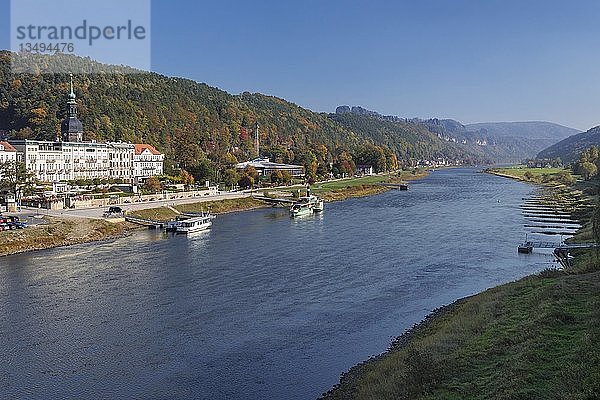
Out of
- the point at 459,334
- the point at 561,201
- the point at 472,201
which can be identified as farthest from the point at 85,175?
the point at 459,334

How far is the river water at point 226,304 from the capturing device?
36.7 ft

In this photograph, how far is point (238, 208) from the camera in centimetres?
4200

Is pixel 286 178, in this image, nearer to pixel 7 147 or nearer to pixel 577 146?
pixel 7 147

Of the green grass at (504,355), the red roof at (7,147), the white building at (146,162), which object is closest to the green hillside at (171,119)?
the white building at (146,162)

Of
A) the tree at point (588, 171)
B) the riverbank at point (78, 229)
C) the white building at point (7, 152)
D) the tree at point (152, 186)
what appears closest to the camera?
the riverbank at point (78, 229)

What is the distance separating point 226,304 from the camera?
52.5 feet

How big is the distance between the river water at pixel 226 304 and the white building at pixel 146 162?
23.6m

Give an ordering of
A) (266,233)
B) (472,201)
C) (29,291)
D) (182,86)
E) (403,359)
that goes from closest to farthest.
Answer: (403,359) < (29,291) < (266,233) < (472,201) < (182,86)

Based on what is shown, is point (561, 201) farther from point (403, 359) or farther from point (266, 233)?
point (403, 359)

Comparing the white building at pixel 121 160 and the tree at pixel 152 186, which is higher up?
the white building at pixel 121 160

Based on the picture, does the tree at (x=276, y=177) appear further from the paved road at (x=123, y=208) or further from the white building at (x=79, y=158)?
the paved road at (x=123, y=208)

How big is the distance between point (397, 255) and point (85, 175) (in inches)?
1269

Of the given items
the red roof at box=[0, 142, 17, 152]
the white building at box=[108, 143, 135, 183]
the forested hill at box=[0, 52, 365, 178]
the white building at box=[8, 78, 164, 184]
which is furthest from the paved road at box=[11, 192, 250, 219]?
the red roof at box=[0, 142, 17, 152]

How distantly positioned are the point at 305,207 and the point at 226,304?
2394 centimetres
